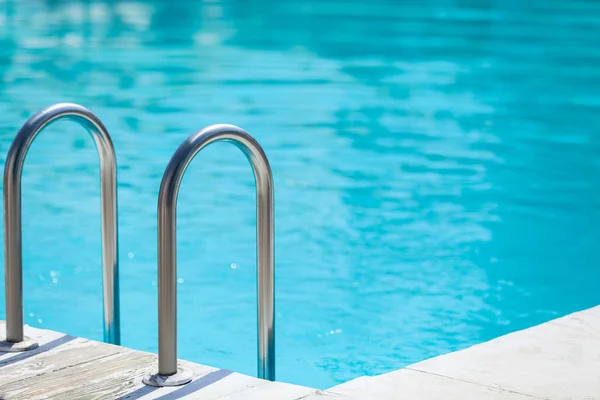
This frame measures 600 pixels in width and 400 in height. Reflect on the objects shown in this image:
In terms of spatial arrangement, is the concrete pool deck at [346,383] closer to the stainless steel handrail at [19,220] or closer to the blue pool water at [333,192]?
the stainless steel handrail at [19,220]

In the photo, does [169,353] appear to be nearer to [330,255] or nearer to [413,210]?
[330,255]

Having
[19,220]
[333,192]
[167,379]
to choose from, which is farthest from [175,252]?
[333,192]

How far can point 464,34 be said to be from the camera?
18.2 meters

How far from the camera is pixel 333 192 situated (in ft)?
24.8

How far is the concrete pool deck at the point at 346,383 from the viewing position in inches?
98.1

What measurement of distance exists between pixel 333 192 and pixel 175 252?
16.7 ft

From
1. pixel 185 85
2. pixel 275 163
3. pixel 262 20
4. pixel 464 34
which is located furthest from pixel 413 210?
pixel 262 20

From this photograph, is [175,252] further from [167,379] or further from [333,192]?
[333,192]

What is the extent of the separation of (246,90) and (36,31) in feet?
27.9

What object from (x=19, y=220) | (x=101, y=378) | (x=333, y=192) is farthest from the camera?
(x=333, y=192)

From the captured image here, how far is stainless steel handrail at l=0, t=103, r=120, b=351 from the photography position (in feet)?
8.92

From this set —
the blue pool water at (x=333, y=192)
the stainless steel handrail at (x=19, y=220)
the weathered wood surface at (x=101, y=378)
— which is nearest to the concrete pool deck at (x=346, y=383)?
the weathered wood surface at (x=101, y=378)

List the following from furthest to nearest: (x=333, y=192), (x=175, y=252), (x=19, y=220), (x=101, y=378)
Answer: (x=333, y=192)
(x=19, y=220)
(x=101, y=378)
(x=175, y=252)

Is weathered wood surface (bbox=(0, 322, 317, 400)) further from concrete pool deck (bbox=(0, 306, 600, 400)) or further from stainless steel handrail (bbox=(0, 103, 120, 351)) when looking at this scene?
stainless steel handrail (bbox=(0, 103, 120, 351))
